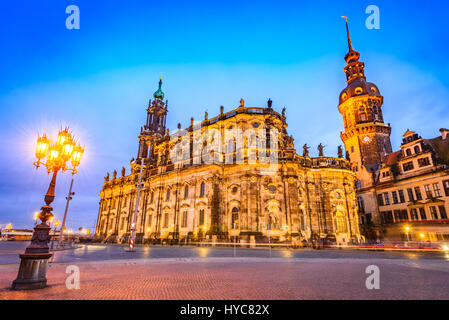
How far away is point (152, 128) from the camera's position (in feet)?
192

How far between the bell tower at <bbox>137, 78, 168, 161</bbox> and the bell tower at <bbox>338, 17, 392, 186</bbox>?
146 feet

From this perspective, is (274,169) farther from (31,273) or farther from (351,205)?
(31,273)

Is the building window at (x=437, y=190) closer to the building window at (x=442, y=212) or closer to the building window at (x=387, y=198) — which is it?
the building window at (x=442, y=212)

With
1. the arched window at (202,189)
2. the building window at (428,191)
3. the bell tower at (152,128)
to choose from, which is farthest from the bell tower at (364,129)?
the bell tower at (152,128)

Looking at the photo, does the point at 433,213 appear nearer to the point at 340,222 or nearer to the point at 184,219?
the point at 340,222

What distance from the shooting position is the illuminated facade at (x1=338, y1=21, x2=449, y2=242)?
3294 cm

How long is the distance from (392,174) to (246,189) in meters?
28.0

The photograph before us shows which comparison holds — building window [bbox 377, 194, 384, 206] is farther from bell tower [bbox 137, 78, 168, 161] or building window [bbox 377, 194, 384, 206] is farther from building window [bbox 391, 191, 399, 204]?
bell tower [bbox 137, 78, 168, 161]

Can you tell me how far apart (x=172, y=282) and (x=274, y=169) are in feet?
88.6

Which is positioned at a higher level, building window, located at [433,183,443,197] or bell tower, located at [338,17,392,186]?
bell tower, located at [338,17,392,186]

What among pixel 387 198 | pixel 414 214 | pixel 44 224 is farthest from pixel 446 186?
pixel 44 224

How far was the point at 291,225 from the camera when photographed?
97.9ft

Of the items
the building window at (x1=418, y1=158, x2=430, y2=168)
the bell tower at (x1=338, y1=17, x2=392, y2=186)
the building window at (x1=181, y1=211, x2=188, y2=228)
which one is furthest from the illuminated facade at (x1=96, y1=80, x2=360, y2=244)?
the bell tower at (x1=338, y1=17, x2=392, y2=186)
